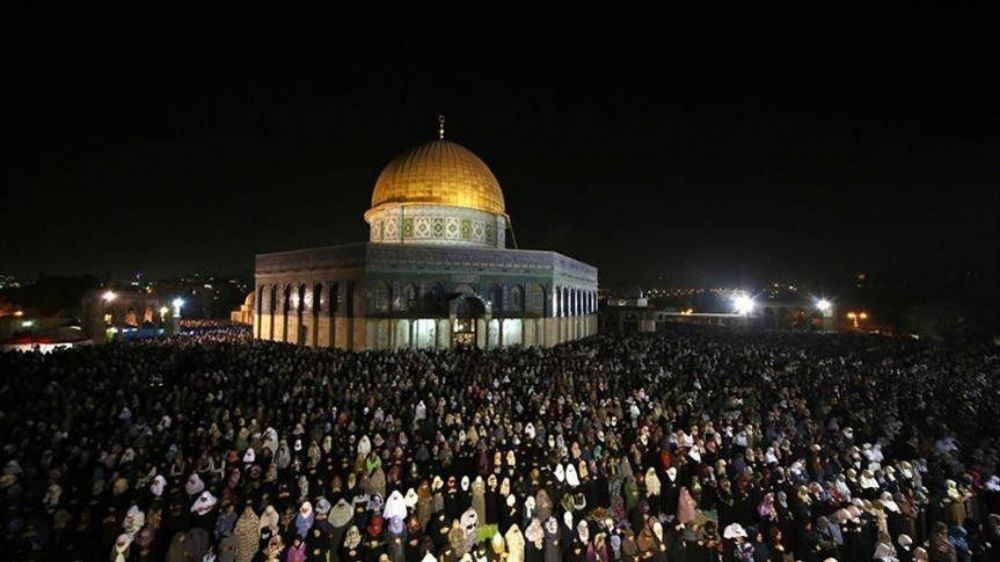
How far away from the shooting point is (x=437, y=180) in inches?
1366

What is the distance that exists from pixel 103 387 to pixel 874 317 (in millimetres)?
69417

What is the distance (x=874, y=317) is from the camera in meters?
58.2

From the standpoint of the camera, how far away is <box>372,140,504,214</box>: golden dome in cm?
3466

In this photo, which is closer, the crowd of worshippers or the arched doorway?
the crowd of worshippers

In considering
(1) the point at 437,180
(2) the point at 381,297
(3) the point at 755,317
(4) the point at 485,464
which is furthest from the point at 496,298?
(3) the point at 755,317

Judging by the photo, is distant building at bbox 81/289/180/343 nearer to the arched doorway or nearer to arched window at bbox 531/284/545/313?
the arched doorway

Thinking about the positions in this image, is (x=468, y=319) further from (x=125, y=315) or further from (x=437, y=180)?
(x=125, y=315)

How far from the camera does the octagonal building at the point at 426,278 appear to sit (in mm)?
29375

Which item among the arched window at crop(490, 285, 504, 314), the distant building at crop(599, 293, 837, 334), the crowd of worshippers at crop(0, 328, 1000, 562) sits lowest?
the crowd of worshippers at crop(0, 328, 1000, 562)

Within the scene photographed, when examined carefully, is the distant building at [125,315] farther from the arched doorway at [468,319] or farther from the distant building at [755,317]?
the distant building at [755,317]

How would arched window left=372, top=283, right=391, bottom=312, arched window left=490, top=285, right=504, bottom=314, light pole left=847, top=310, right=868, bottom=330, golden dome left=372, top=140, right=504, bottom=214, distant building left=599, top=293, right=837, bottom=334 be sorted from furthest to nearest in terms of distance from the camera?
light pole left=847, top=310, right=868, bottom=330, distant building left=599, top=293, right=837, bottom=334, golden dome left=372, top=140, right=504, bottom=214, arched window left=490, top=285, right=504, bottom=314, arched window left=372, top=283, right=391, bottom=312

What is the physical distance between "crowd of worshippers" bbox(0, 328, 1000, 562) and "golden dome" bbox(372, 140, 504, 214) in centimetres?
1803

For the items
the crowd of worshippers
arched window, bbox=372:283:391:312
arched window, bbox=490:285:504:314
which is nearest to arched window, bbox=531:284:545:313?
arched window, bbox=490:285:504:314

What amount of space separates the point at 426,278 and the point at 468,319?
366 centimetres
